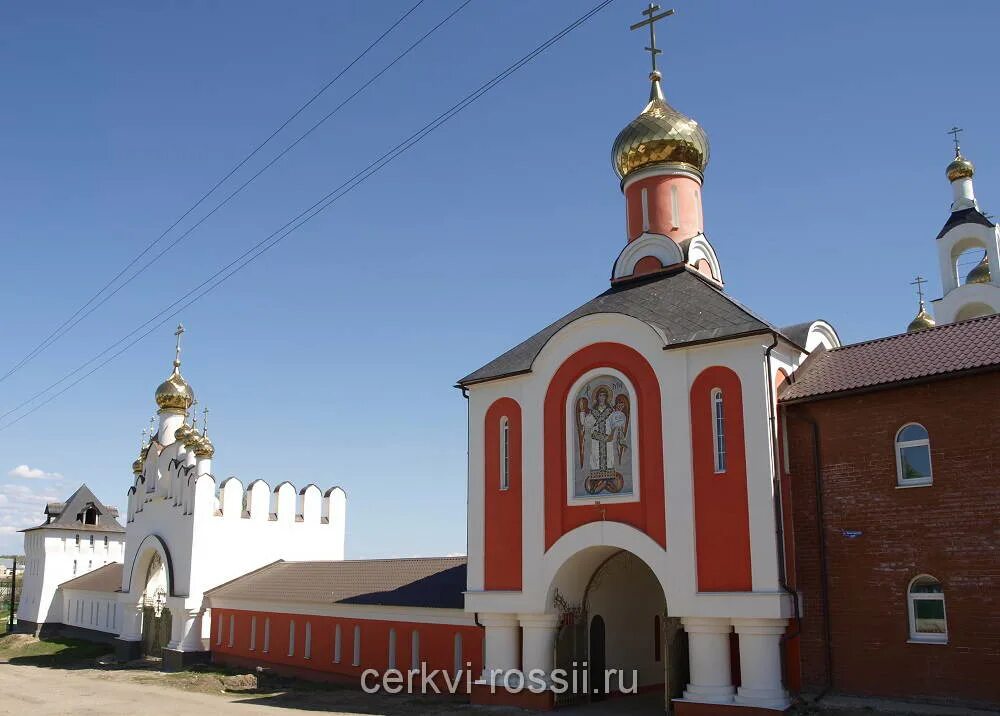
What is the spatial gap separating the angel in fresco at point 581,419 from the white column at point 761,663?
155 inches

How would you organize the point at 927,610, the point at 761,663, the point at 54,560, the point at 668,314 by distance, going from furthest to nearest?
1. the point at 54,560
2. the point at 668,314
3. the point at 761,663
4. the point at 927,610

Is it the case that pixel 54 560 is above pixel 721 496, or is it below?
below

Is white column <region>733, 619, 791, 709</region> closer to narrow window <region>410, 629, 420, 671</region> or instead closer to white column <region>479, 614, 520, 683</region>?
white column <region>479, 614, 520, 683</region>

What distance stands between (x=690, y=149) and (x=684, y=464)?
294 inches

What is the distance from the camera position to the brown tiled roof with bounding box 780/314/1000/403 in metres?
12.2

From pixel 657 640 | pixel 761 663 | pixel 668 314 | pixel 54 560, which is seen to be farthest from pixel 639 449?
pixel 54 560

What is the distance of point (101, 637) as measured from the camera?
32.8 m

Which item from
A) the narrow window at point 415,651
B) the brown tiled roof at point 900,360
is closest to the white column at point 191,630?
the narrow window at point 415,651

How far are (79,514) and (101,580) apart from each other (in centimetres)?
596

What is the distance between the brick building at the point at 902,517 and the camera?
11484 millimetres

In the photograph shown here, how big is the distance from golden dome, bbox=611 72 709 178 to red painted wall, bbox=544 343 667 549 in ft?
16.8

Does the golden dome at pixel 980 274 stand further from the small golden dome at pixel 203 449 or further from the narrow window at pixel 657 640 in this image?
the small golden dome at pixel 203 449

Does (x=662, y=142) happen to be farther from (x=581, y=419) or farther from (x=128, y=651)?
(x=128, y=651)

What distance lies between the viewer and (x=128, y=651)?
90.2 ft
